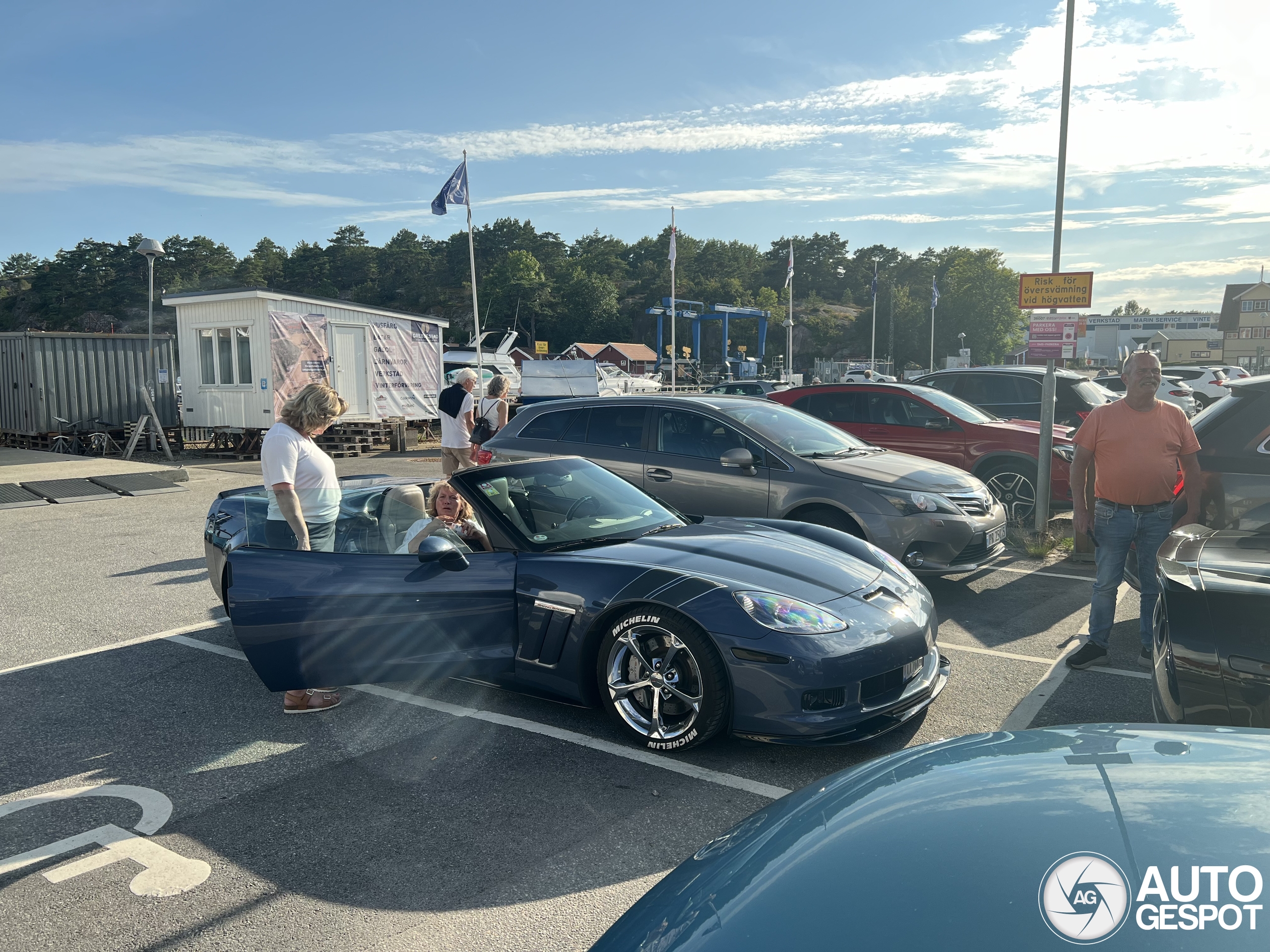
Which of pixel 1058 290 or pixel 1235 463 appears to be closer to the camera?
pixel 1235 463

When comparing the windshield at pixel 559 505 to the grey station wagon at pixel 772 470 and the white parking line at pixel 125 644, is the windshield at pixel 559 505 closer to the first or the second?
the grey station wagon at pixel 772 470

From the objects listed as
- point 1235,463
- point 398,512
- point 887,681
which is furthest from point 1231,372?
point 398,512

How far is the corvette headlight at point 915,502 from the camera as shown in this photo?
21.9 feet

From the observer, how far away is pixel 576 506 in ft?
16.2

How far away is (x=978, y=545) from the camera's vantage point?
6750 millimetres

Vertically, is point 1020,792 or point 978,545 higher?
point 1020,792

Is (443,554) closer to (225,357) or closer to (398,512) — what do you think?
(398,512)

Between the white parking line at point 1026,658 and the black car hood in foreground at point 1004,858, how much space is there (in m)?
3.49

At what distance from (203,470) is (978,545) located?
14067 millimetres

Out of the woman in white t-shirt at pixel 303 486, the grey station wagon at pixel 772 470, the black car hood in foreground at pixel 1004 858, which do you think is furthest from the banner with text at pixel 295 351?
the black car hood in foreground at pixel 1004 858

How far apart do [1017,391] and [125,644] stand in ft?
34.1

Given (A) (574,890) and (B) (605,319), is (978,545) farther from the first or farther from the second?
(B) (605,319)

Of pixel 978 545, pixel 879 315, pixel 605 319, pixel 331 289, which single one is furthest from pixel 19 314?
pixel 978 545

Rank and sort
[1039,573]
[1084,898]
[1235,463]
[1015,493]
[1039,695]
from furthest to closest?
[1015,493], [1039,573], [1235,463], [1039,695], [1084,898]
